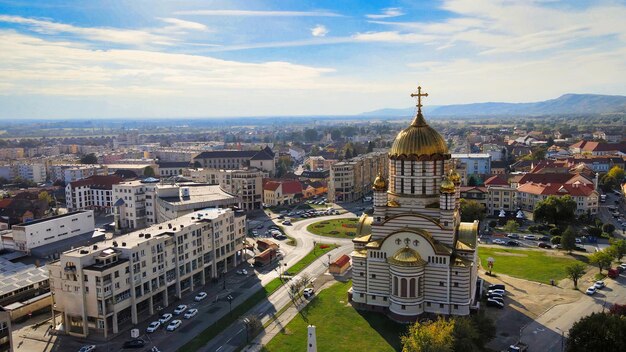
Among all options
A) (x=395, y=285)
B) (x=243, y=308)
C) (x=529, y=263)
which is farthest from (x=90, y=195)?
(x=529, y=263)

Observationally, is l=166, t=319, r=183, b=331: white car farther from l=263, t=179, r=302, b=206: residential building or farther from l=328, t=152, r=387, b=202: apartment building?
l=328, t=152, r=387, b=202: apartment building

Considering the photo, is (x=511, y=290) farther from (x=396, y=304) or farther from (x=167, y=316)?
(x=167, y=316)

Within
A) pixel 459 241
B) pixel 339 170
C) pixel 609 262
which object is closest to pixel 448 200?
pixel 459 241

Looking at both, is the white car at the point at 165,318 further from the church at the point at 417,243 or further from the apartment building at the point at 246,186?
the apartment building at the point at 246,186

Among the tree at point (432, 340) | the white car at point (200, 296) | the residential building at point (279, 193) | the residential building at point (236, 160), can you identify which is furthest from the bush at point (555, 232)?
the residential building at point (236, 160)

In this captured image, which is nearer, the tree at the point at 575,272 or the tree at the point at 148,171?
the tree at the point at 575,272

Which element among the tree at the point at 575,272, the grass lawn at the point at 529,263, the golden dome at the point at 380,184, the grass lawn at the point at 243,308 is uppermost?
the golden dome at the point at 380,184
